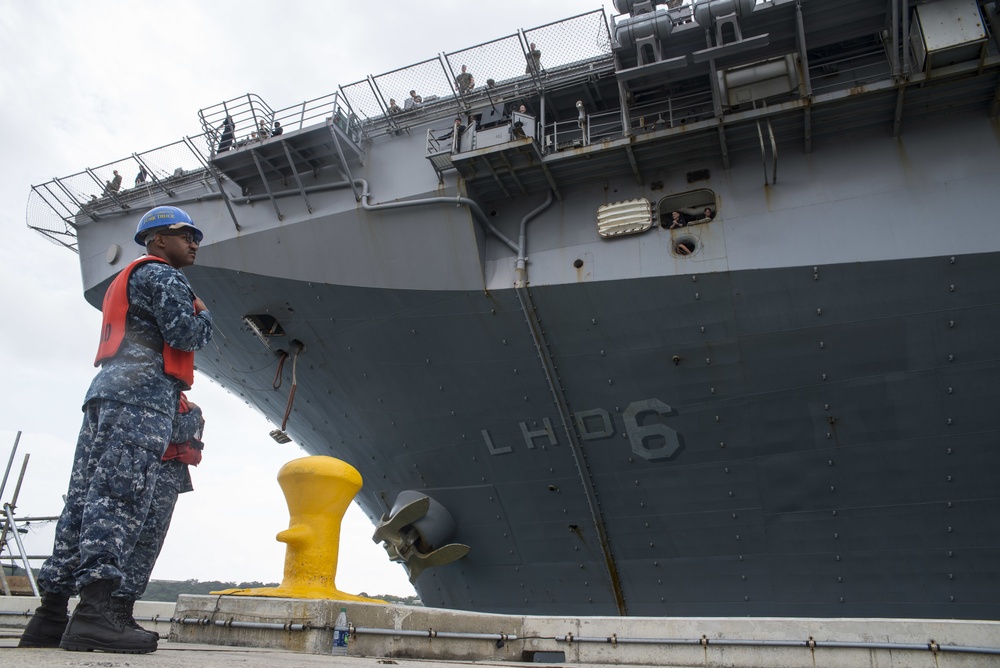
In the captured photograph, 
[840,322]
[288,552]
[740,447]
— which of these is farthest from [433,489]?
[840,322]

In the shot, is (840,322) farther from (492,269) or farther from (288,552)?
(288,552)

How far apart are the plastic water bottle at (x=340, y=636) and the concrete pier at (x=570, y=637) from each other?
1.1 inches

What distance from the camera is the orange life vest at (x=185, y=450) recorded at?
3.19 metres

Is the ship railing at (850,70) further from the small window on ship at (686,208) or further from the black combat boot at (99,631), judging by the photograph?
the black combat boot at (99,631)

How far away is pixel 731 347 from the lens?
7254mm

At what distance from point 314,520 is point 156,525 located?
1627 millimetres

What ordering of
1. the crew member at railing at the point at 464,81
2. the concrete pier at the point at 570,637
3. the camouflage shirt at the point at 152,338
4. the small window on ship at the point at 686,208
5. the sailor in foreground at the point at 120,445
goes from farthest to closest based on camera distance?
the crew member at railing at the point at 464,81, the small window on ship at the point at 686,208, the concrete pier at the point at 570,637, the camouflage shirt at the point at 152,338, the sailor in foreground at the point at 120,445

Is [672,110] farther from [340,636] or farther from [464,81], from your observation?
[340,636]

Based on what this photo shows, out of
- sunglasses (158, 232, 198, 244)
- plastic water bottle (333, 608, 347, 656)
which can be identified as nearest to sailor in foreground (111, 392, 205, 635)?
sunglasses (158, 232, 198, 244)

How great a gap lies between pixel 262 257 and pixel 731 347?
19.5 feet

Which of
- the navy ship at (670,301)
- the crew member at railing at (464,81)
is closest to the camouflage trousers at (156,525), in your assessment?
the navy ship at (670,301)

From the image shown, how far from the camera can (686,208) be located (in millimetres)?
7863

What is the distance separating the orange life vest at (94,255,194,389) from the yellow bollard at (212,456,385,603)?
5.77 ft

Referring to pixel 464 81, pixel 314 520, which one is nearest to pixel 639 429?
pixel 314 520
